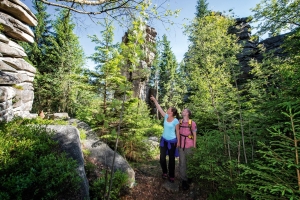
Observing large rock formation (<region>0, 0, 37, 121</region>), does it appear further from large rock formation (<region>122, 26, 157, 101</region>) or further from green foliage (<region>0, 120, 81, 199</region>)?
large rock formation (<region>122, 26, 157, 101</region>)

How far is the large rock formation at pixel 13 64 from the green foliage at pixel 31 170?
1.50m

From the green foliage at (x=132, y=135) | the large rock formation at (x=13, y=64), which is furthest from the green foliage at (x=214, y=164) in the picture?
the large rock formation at (x=13, y=64)

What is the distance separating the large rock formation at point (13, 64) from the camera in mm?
4598

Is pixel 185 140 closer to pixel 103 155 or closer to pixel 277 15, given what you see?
pixel 103 155

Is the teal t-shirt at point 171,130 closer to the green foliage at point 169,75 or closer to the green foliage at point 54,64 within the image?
the green foliage at point 54,64

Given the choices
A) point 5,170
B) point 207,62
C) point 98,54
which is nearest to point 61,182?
point 5,170

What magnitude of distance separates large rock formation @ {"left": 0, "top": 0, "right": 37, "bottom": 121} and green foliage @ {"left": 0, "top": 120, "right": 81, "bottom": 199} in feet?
4.91

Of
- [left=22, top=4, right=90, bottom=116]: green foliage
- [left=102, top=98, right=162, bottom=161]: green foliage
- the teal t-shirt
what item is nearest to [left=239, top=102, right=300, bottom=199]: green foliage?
the teal t-shirt

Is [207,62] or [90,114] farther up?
[207,62]

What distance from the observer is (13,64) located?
18.2 feet

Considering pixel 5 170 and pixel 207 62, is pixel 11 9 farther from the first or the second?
pixel 207 62

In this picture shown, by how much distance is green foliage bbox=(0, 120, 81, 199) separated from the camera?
2.31 meters

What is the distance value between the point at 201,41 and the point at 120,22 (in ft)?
9.64

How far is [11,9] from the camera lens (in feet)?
18.1
